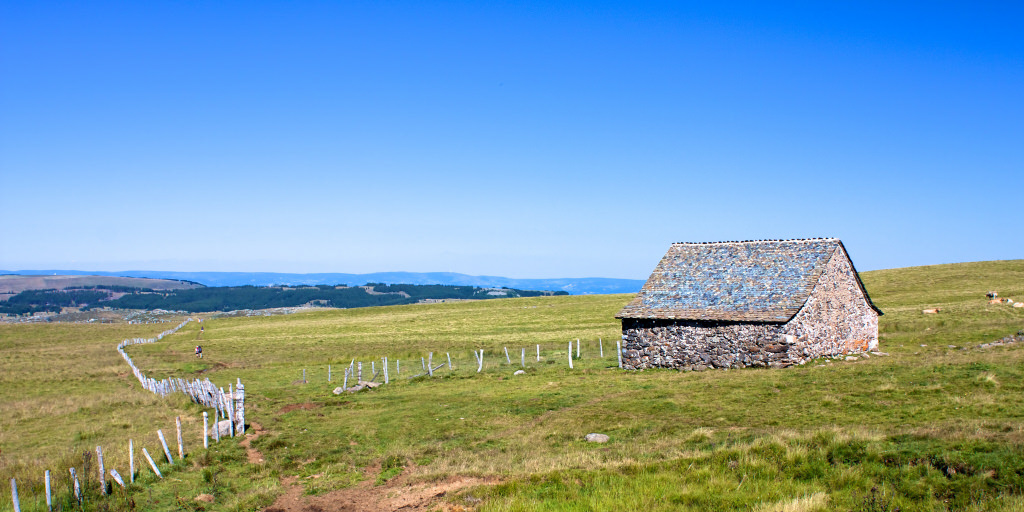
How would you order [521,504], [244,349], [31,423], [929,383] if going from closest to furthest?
[521,504] < [929,383] < [31,423] < [244,349]

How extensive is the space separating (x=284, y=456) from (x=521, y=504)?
33.9ft

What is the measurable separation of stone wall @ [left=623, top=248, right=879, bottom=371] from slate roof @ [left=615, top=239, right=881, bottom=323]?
20.3 inches

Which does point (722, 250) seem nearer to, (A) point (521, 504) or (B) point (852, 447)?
(B) point (852, 447)

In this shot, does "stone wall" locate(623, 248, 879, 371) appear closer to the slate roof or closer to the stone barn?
the stone barn

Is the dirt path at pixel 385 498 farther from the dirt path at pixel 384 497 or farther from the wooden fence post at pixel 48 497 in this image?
the wooden fence post at pixel 48 497

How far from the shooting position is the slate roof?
34.7 meters

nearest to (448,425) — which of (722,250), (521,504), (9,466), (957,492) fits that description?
(521,504)

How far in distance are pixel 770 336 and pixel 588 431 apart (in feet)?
55.4

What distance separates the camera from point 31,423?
97.9 ft

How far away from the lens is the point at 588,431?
20.7 meters

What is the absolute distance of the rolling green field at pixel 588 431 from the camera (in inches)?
475

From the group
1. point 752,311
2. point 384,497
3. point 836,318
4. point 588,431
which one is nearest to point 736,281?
point 752,311

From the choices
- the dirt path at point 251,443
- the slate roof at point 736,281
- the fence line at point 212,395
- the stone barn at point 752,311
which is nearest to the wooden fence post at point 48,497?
the dirt path at point 251,443

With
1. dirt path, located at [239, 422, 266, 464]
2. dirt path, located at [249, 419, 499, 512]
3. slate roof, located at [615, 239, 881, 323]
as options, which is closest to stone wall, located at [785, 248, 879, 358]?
slate roof, located at [615, 239, 881, 323]
